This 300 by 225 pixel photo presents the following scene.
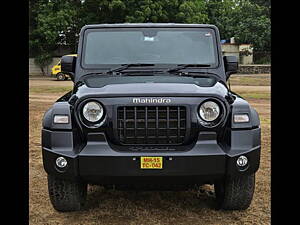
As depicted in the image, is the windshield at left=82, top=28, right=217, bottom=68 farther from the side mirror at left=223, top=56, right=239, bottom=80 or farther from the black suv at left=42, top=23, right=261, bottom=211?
the black suv at left=42, top=23, right=261, bottom=211

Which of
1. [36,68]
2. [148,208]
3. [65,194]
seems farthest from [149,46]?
[36,68]

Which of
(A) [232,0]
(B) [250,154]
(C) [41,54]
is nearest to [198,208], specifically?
(B) [250,154]

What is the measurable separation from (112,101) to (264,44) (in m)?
35.1

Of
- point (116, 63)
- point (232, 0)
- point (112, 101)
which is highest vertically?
point (232, 0)

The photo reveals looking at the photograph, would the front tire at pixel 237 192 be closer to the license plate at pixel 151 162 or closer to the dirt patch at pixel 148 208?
the dirt patch at pixel 148 208

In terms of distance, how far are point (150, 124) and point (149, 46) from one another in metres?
1.48

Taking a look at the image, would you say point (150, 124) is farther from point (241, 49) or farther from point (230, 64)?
point (241, 49)

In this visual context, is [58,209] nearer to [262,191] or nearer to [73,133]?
[73,133]

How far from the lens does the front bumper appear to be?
3648mm

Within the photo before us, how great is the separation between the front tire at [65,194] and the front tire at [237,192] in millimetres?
1396

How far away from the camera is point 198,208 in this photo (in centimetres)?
443

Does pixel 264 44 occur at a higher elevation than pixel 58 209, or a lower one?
higher

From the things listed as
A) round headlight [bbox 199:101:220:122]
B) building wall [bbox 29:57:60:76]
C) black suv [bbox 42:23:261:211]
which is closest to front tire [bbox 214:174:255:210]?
black suv [bbox 42:23:261:211]

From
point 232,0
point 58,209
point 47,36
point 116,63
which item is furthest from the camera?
point 232,0
